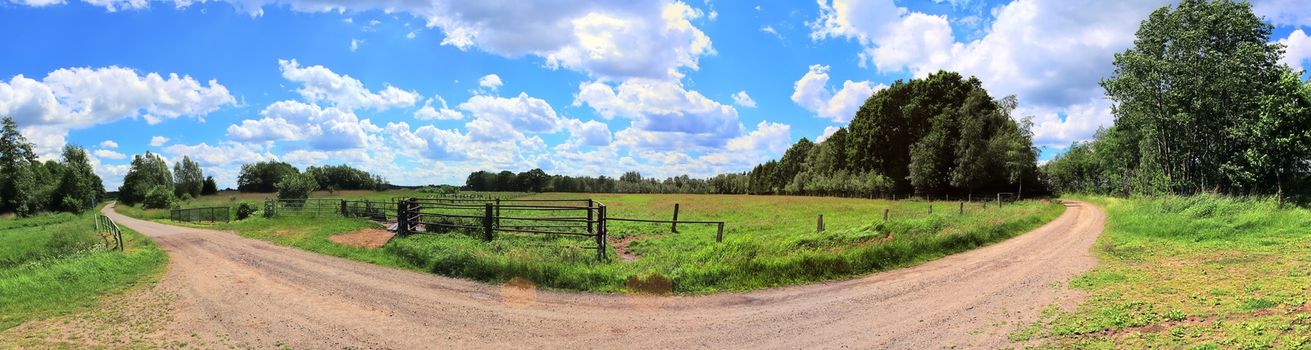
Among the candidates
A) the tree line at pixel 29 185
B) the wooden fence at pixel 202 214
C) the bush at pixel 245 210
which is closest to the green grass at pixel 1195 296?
the bush at pixel 245 210

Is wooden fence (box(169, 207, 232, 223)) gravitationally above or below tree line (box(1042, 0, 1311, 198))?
below

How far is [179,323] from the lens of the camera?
7812mm

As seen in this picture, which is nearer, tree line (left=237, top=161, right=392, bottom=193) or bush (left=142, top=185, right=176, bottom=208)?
bush (left=142, top=185, right=176, bottom=208)

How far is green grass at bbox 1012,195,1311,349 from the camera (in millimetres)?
5434

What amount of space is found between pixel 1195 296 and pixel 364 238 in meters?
21.1

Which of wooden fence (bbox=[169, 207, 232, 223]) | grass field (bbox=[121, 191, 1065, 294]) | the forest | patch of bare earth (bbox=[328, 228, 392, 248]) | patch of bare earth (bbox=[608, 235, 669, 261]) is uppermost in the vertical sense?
the forest

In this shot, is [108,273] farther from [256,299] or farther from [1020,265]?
[1020,265]

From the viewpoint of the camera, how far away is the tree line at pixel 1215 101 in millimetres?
24469

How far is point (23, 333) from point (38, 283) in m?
4.86

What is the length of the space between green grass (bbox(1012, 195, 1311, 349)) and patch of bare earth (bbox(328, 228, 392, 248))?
17052mm

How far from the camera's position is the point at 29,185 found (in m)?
61.8

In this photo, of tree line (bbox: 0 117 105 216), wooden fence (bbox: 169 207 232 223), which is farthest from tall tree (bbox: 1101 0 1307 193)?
tree line (bbox: 0 117 105 216)

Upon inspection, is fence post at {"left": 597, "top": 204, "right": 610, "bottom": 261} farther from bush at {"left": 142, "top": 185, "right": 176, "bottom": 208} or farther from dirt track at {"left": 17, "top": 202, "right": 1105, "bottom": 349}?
bush at {"left": 142, "top": 185, "right": 176, "bottom": 208}

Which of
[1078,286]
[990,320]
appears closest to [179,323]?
[990,320]
